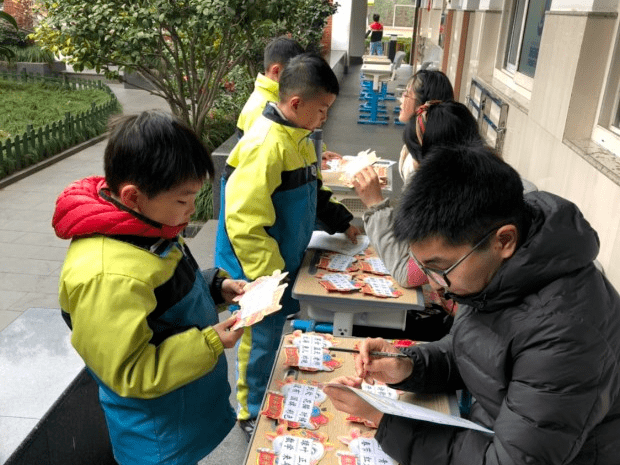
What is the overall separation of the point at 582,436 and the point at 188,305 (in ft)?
3.45

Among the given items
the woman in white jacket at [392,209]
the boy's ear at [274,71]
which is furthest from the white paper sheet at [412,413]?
the boy's ear at [274,71]

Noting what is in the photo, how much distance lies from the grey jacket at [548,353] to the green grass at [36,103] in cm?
959

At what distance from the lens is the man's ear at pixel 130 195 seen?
1456 millimetres

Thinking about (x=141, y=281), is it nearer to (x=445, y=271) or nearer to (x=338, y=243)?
(x=445, y=271)

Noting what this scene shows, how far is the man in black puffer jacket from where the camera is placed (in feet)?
3.58

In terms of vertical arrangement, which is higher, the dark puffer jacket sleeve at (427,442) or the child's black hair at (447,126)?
the child's black hair at (447,126)

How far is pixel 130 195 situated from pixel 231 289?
0.61m

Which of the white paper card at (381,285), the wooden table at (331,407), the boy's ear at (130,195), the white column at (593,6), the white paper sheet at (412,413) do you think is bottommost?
the white paper card at (381,285)

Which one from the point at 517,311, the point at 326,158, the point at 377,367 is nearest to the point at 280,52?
the point at 326,158

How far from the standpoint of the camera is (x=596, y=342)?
109 cm

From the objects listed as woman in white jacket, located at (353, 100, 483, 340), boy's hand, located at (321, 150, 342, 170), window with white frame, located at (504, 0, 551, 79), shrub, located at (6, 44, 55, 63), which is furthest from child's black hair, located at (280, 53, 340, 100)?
shrub, located at (6, 44, 55, 63)

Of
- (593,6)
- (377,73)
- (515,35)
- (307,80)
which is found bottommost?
(377,73)

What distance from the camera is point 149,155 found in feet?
4.79

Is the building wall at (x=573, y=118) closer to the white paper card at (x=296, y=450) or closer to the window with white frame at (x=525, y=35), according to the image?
the window with white frame at (x=525, y=35)
